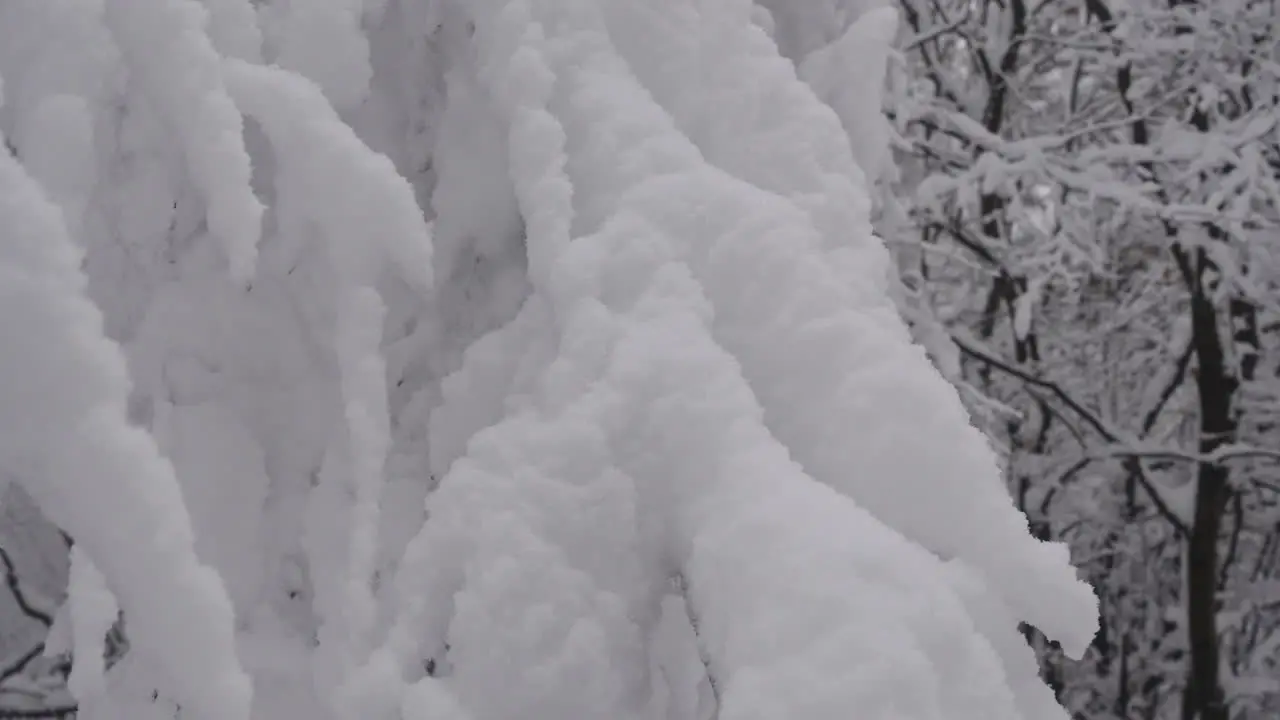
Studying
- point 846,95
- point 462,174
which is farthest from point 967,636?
point 846,95

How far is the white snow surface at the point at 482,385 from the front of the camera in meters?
0.75

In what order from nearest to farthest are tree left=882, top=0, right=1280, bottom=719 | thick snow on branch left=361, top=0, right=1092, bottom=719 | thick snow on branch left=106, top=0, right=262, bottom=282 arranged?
thick snow on branch left=361, top=0, right=1092, bottom=719 → thick snow on branch left=106, top=0, right=262, bottom=282 → tree left=882, top=0, right=1280, bottom=719

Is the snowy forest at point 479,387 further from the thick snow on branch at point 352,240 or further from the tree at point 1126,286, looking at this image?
the tree at point 1126,286

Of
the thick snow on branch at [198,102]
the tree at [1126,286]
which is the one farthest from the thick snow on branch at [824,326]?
the tree at [1126,286]

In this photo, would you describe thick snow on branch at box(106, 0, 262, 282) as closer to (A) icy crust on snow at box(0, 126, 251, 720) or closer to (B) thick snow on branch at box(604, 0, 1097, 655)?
(A) icy crust on snow at box(0, 126, 251, 720)

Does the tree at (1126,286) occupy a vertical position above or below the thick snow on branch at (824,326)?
below

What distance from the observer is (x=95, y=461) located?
0.74m

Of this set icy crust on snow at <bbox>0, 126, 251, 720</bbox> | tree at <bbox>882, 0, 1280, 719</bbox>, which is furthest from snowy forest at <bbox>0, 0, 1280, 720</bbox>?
tree at <bbox>882, 0, 1280, 719</bbox>

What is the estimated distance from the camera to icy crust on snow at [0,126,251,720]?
2.43 ft

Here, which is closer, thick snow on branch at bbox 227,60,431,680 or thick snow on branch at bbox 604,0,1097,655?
thick snow on branch at bbox 604,0,1097,655

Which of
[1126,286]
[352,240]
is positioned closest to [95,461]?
[352,240]

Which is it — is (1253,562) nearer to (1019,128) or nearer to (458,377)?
(1019,128)

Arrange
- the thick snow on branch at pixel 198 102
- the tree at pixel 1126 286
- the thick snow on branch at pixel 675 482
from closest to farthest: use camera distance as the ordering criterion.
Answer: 1. the thick snow on branch at pixel 675 482
2. the thick snow on branch at pixel 198 102
3. the tree at pixel 1126 286

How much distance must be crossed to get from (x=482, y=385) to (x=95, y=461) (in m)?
0.41
